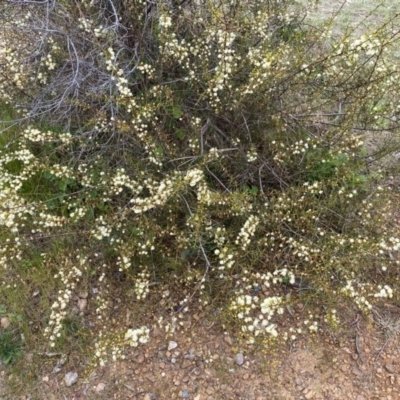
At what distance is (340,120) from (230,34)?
43.1 inches

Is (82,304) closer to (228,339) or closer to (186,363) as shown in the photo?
(186,363)

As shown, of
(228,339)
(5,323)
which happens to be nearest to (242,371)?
(228,339)

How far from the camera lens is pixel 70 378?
2.56 m

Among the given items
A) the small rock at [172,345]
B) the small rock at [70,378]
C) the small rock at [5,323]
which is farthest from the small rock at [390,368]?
the small rock at [5,323]

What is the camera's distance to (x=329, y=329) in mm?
2629

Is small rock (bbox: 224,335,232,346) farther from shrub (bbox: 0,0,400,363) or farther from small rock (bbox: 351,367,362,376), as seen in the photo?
small rock (bbox: 351,367,362,376)

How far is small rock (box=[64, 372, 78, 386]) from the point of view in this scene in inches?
101

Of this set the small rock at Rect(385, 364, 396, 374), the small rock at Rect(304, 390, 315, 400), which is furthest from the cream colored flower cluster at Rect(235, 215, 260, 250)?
the small rock at Rect(385, 364, 396, 374)

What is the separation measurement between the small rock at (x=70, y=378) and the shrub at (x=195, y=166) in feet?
0.71

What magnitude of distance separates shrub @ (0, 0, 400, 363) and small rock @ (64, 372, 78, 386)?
22 cm

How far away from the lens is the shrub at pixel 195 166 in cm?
254

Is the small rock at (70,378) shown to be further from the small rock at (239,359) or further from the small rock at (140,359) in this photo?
the small rock at (239,359)

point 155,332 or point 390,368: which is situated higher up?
point 155,332

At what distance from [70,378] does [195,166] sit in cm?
151
